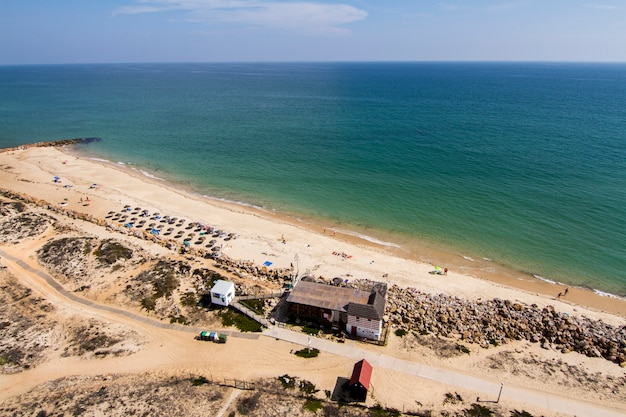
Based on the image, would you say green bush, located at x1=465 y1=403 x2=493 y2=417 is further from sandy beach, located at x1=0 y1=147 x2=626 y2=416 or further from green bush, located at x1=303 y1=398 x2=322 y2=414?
green bush, located at x1=303 y1=398 x2=322 y2=414

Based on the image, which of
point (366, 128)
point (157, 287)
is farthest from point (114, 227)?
point (366, 128)

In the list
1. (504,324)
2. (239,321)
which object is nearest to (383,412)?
(239,321)

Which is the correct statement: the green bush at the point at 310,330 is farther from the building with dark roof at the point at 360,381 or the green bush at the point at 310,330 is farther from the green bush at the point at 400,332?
the green bush at the point at 400,332

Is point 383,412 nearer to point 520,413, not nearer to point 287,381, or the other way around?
point 287,381

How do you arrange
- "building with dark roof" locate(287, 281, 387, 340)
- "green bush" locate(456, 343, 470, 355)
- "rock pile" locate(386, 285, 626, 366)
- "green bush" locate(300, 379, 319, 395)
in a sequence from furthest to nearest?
"rock pile" locate(386, 285, 626, 366) < "building with dark roof" locate(287, 281, 387, 340) < "green bush" locate(456, 343, 470, 355) < "green bush" locate(300, 379, 319, 395)

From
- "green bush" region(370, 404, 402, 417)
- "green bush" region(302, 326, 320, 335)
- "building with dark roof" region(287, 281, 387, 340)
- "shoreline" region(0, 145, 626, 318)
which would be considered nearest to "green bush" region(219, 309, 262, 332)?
"building with dark roof" region(287, 281, 387, 340)
